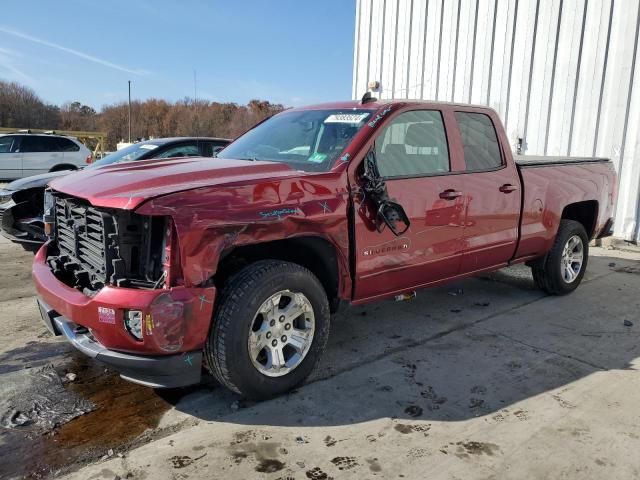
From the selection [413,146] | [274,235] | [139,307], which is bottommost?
[139,307]

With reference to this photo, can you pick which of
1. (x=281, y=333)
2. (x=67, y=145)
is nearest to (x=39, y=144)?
(x=67, y=145)

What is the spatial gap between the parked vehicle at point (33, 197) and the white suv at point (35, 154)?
28.8ft

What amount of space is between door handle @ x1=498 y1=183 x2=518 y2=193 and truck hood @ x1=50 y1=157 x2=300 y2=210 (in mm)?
2089

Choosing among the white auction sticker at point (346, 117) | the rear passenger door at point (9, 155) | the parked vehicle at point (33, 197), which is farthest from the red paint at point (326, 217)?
the rear passenger door at point (9, 155)

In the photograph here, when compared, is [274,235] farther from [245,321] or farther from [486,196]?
Result: [486,196]

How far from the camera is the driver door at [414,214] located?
12.0ft

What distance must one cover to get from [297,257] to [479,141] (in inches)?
83.0

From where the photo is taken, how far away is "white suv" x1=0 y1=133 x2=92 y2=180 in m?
14.8

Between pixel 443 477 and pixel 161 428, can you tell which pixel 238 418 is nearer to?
pixel 161 428

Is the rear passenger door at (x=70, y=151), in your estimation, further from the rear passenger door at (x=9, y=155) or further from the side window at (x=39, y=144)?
the rear passenger door at (x=9, y=155)

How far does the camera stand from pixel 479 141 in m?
4.64

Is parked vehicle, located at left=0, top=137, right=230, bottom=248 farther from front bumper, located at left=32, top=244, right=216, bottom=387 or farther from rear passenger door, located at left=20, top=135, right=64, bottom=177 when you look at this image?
rear passenger door, located at left=20, top=135, right=64, bottom=177

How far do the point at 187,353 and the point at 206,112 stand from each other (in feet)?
271

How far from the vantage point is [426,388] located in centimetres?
351
